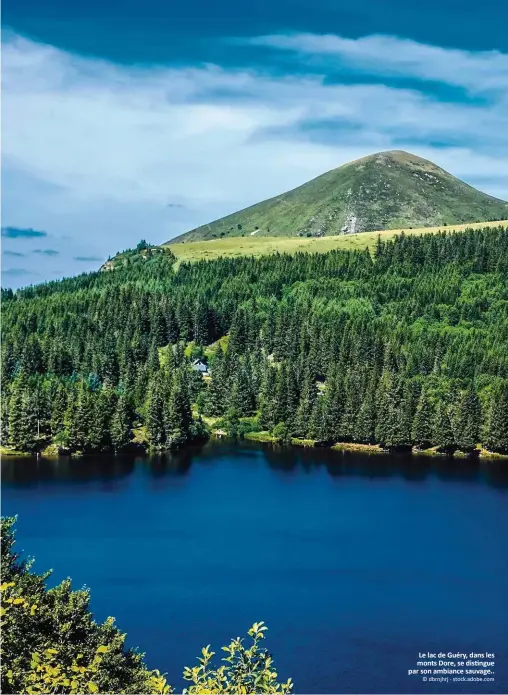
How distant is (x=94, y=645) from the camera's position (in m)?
29.7

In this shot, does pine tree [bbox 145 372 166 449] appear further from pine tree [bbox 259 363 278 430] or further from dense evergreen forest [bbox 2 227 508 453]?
pine tree [bbox 259 363 278 430]

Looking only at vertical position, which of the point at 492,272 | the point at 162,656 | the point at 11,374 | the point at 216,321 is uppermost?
the point at 492,272

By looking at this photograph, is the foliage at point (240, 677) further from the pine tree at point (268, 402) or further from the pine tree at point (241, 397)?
the pine tree at point (241, 397)

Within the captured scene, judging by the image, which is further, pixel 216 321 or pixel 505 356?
pixel 216 321

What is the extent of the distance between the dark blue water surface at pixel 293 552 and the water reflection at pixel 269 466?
42cm

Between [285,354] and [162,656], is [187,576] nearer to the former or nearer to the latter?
[162,656]

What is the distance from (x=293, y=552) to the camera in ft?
225

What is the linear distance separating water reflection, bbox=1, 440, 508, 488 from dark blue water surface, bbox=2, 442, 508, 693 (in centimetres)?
42

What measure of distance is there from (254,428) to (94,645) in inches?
3666

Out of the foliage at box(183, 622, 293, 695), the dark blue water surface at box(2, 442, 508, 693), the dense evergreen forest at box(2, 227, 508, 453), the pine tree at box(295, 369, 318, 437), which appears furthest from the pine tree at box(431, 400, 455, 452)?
the foliage at box(183, 622, 293, 695)

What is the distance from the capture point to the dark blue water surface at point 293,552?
1969 inches

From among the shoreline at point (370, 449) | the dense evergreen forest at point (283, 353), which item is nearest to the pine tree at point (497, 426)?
the dense evergreen forest at point (283, 353)

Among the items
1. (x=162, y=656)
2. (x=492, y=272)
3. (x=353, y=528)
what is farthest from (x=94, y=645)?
(x=492, y=272)

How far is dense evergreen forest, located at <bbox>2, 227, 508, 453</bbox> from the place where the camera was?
109 metres
